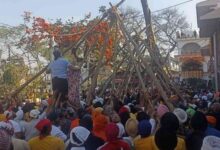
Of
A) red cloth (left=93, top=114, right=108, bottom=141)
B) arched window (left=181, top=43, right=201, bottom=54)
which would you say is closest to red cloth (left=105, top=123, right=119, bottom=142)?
red cloth (left=93, top=114, right=108, bottom=141)

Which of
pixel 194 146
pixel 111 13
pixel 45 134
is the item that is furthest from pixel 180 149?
pixel 111 13

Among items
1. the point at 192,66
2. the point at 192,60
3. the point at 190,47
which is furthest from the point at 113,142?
the point at 190,47

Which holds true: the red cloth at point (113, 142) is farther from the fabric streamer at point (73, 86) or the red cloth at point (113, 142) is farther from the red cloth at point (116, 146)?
the fabric streamer at point (73, 86)

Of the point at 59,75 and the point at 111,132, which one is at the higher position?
the point at 59,75

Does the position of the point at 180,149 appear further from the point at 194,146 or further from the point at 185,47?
the point at 185,47

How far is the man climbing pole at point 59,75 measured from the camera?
1064 cm

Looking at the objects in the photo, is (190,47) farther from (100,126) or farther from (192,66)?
(100,126)

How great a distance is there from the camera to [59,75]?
10.7 metres

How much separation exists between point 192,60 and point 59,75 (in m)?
39.9

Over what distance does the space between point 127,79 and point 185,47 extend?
48093mm

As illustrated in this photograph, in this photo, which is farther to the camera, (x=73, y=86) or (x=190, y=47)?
(x=190, y=47)

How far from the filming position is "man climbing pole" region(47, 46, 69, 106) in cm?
1064

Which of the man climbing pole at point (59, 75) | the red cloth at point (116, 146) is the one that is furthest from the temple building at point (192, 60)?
the red cloth at point (116, 146)

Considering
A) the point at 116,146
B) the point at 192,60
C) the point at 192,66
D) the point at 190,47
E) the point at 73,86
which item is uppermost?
the point at 190,47
